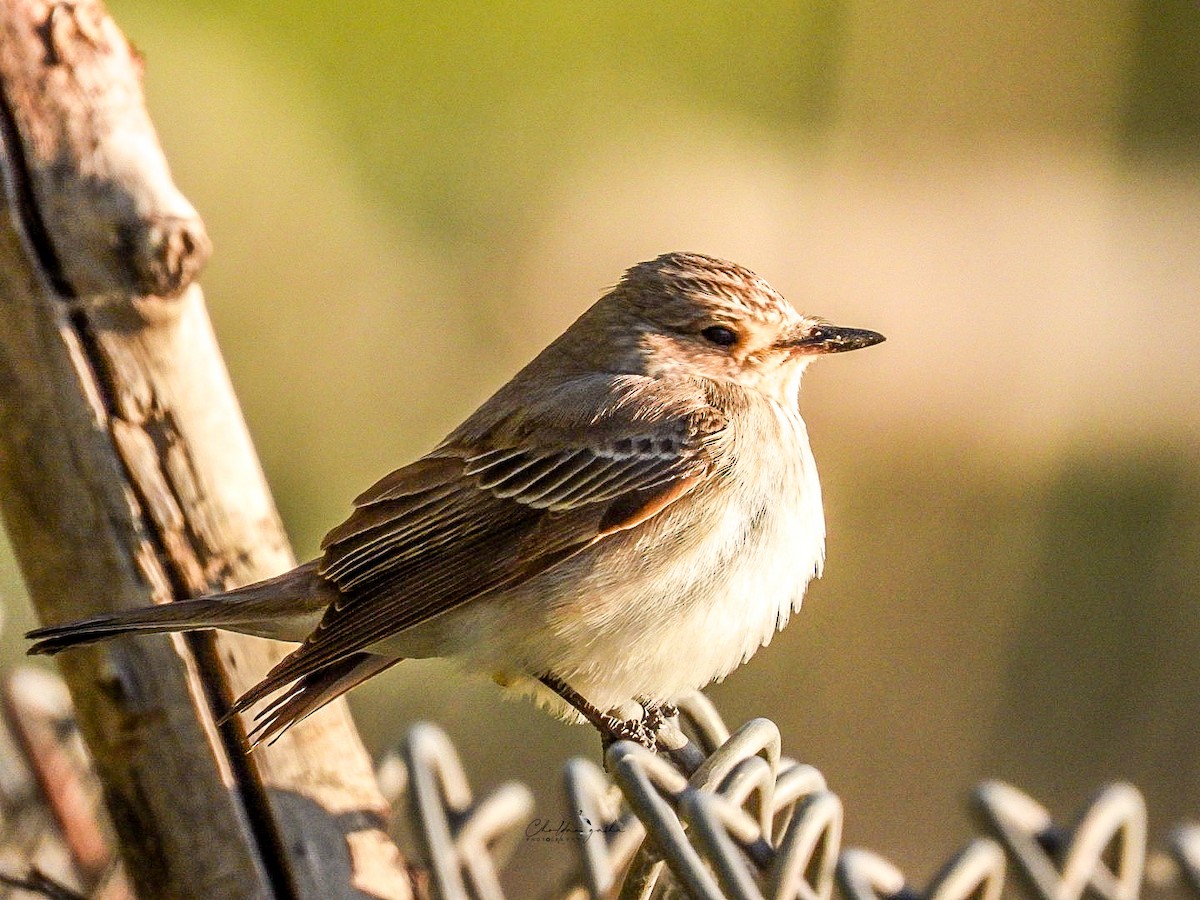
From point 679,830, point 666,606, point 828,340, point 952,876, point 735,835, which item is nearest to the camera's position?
point 679,830

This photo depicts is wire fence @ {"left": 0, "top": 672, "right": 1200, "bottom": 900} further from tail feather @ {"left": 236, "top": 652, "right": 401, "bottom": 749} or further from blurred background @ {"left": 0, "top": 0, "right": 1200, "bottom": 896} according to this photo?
blurred background @ {"left": 0, "top": 0, "right": 1200, "bottom": 896}

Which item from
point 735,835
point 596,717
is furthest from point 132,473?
point 735,835

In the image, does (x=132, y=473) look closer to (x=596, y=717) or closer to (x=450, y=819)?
(x=450, y=819)

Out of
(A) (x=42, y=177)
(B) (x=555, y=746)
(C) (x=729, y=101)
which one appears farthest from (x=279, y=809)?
(C) (x=729, y=101)

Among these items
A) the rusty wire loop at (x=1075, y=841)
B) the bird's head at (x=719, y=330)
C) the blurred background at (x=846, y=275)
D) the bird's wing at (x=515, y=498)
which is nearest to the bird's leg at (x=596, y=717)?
the bird's wing at (x=515, y=498)

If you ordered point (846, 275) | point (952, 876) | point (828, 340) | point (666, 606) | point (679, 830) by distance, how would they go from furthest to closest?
point (846, 275) → point (828, 340) → point (666, 606) → point (952, 876) → point (679, 830)

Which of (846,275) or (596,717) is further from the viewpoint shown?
(846,275)
